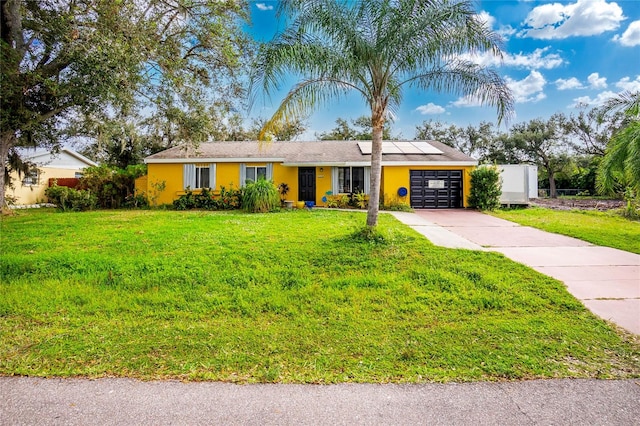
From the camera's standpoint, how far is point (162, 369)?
9.37 ft

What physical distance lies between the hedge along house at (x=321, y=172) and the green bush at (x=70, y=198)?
8.47 feet

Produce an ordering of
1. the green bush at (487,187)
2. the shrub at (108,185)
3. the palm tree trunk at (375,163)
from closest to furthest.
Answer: the palm tree trunk at (375,163), the green bush at (487,187), the shrub at (108,185)

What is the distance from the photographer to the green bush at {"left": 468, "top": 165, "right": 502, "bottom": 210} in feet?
46.8

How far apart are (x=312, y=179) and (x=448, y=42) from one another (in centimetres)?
992

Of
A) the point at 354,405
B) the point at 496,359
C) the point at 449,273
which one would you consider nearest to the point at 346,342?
the point at 354,405

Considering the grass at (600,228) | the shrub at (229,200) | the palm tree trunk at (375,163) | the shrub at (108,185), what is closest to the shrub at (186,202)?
the shrub at (229,200)

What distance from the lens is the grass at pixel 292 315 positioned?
2922 millimetres

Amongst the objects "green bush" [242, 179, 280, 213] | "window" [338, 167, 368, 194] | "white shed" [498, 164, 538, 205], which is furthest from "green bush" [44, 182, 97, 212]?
"white shed" [498, 164, 538, 205]

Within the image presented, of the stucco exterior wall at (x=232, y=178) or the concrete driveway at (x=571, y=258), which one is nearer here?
the concrete driveway at (x=571, y=258)

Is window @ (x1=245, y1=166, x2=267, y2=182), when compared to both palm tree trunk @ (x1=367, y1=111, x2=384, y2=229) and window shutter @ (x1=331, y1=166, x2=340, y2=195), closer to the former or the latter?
window shutter @ (x1=331, y1=166, x2=340, y2=195)

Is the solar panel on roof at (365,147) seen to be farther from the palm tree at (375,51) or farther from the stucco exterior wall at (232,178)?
the palm tree at (375,51)

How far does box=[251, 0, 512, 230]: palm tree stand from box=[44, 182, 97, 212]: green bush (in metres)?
11.8

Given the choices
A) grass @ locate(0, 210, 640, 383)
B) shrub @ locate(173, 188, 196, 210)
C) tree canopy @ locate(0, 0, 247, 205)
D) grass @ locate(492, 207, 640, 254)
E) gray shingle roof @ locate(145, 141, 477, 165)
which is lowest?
grass @ locate(0, 210, 640, 383)

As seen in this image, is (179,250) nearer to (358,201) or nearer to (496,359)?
(496,359)
